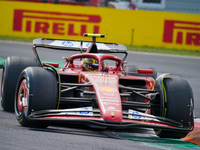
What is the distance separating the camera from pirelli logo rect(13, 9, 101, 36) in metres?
22.7

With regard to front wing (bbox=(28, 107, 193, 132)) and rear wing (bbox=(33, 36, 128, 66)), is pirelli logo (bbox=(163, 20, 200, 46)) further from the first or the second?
front wing (bbox=(28, 107, 193, 132))

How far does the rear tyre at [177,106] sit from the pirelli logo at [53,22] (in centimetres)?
1561

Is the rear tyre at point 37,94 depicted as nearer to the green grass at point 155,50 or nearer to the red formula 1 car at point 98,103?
the red formula 1 car at point 98,103

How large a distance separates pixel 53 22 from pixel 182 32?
575 centimetres

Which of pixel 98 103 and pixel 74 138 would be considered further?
pixel 98 103

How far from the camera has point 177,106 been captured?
7.05 m

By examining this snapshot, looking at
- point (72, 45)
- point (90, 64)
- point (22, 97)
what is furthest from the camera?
point (72, 45)

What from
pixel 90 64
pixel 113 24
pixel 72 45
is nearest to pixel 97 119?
pixel 90 64

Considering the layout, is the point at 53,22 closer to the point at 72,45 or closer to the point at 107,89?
the point at 72,45

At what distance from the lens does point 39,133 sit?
254 inches

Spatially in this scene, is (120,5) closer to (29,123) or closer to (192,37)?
(192,37)

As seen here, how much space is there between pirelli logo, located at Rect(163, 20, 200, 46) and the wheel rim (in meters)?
15.8

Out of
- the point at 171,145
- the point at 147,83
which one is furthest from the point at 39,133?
the point at 147,83

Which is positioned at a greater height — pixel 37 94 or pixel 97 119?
pixel 37 94
